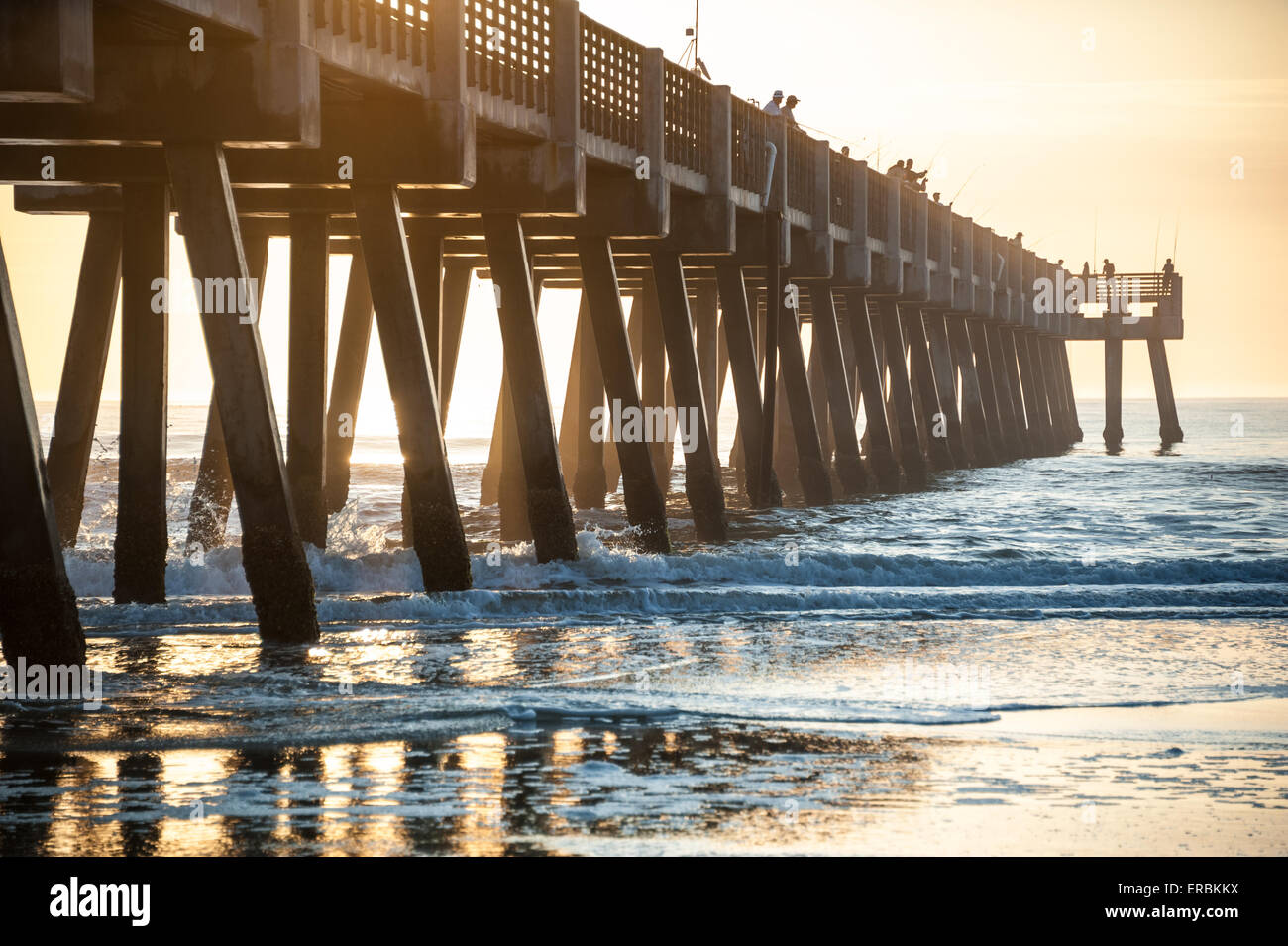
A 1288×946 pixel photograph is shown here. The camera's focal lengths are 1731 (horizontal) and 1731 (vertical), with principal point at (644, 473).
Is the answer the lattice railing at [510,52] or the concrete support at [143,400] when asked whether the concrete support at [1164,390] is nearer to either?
the lattice railing at [510,52]

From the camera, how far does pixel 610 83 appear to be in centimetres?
1617

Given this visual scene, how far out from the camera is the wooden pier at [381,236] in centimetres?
991

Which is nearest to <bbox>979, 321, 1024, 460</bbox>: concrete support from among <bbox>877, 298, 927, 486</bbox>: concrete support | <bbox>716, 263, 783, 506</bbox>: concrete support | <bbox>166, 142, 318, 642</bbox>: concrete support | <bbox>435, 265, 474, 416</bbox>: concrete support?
<bbox>877, 298, 927, 486</bbox>: concrete support

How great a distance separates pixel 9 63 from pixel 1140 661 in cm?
724

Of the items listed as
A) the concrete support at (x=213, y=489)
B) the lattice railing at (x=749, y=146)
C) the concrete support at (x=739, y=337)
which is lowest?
the concrete support at (x=213, y=489)

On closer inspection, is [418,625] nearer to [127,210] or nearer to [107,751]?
[127,210]

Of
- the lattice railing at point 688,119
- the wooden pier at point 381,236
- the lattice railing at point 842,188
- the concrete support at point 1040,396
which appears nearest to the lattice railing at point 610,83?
the wooden pier at point 381,236

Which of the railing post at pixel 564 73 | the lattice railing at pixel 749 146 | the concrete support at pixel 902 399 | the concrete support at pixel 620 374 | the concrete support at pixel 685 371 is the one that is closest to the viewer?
the railing post at pixel 564 73

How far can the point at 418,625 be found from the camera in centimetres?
1205

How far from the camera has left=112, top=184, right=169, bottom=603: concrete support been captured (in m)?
12.1

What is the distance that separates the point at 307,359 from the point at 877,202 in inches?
705

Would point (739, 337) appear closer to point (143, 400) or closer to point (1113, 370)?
point (143, 400)

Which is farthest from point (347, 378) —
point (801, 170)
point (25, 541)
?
point (25, 541)

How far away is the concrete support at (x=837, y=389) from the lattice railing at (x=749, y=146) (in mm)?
5722
